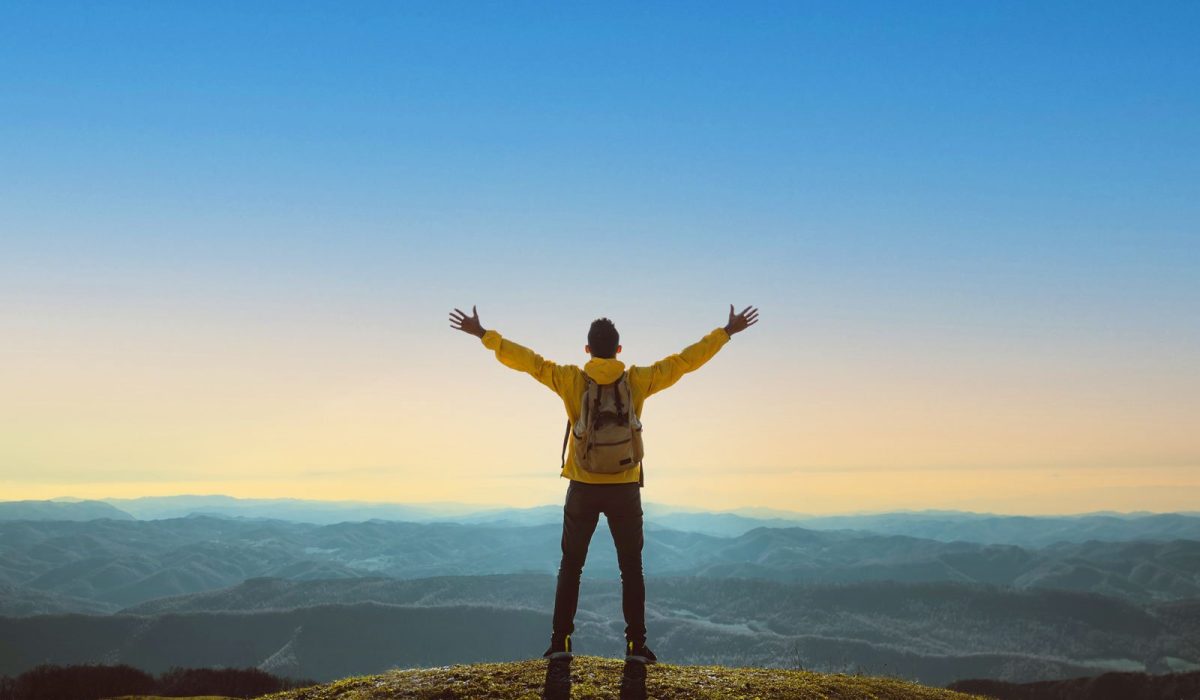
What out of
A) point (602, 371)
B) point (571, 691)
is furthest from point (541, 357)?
point (571, 691)

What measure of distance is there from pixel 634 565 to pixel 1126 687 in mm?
114625

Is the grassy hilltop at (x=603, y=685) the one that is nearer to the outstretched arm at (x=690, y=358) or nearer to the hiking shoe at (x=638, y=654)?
the hiking shoe at (x=638, y=654)

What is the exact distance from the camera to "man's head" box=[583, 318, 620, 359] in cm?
998

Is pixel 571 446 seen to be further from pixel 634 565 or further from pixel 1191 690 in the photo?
pixel 1191 690

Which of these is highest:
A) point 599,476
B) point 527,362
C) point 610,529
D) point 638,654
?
point 527,362

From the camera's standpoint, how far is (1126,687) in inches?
3858

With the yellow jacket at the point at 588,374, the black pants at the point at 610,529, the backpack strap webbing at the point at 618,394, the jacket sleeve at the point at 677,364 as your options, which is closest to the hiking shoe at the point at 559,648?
the black pants at the point at 610,529

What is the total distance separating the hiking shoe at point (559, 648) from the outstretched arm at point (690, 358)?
3394 millimetres

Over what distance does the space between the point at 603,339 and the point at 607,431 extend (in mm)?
1156

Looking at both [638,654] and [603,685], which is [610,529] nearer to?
[603,685]

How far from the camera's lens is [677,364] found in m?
10.2

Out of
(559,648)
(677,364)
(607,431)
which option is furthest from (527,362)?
(559,648)

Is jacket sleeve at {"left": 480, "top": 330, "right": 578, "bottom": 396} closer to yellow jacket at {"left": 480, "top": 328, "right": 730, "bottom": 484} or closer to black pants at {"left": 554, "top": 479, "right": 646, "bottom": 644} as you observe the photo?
yellow jacket at {"left": 480, "top": 328, "right": 730, "bottom": 484}

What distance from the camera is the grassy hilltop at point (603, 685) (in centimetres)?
970
